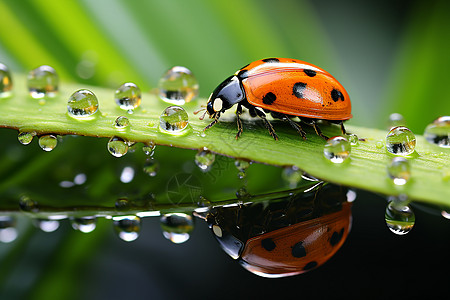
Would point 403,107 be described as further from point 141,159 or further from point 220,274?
point 220,274

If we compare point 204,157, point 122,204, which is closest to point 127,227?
point 122,204

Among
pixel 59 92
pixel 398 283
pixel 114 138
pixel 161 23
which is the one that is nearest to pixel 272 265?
pixel 398 283

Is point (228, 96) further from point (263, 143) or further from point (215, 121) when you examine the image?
point (263, 143)

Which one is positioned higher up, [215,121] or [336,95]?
[336,95]

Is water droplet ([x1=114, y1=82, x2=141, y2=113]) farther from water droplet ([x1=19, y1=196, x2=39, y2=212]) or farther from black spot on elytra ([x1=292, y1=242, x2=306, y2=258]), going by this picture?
black spot on elytra ([x1=292, y1=242, x2=306, y2=258])

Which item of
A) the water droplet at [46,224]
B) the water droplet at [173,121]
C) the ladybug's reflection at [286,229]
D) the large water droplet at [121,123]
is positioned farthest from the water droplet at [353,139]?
the water droplet at [46,224]

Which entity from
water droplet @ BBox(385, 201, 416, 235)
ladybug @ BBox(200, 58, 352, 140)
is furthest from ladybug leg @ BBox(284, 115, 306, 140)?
water droplet @ BBox(385, 201, 416, 235)
